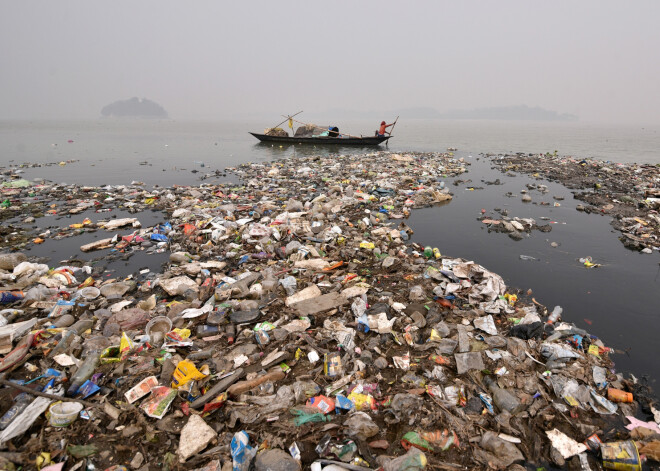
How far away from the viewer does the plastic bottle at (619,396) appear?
10.2 feet

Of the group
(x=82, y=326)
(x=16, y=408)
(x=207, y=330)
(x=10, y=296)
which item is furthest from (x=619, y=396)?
(x=10, y=296)

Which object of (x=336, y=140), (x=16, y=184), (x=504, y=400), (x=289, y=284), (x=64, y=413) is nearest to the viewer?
(x=64, y=413)

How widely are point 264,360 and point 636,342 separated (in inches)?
204

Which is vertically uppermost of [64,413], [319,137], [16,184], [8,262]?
[319,137]

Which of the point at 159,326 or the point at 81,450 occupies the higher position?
the point at 159,326

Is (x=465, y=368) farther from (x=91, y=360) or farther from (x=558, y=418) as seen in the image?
(x=91, y=360)

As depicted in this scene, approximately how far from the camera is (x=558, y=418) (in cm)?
289

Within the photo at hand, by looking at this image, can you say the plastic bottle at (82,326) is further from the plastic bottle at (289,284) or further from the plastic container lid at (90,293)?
the plastic bottle at (289,284)

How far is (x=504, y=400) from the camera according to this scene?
297cm

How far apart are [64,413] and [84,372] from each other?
503 mm

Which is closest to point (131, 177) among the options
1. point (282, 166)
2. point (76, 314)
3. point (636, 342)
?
point (282, 166)

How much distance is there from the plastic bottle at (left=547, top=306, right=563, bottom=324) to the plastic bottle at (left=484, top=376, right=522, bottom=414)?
1.93 metres

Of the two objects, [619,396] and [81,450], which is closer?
[81,450]

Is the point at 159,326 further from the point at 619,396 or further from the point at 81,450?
the point at 619,396
